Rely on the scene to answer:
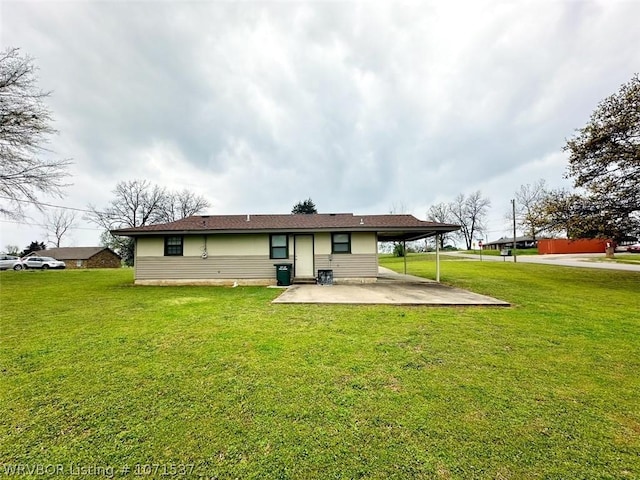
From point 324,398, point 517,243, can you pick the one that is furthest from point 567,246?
point 324,398

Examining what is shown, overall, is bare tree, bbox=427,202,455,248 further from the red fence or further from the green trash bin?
the green trash bin

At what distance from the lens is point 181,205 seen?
40125 millimetres

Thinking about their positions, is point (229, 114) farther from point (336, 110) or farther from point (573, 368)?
point (573, 368)

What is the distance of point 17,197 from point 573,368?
21.6 metres

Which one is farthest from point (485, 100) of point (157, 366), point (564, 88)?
point (157, 366)

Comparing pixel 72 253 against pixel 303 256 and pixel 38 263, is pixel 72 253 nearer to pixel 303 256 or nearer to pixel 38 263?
pixel 38 263

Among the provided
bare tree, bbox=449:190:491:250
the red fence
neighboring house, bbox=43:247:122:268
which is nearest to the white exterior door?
the red fence

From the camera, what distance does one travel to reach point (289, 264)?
37.3ft

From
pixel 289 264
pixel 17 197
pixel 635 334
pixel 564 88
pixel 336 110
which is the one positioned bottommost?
pixel 635 334

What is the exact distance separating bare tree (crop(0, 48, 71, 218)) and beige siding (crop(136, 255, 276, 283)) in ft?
A: 26.9

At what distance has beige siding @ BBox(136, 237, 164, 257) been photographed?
1180cm

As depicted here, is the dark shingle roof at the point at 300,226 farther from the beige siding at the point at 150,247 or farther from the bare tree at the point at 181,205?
the bare tree at the point at 181,205

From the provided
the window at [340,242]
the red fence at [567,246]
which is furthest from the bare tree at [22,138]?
the red fence at [567,246]

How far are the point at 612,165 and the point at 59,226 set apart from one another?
67189 millimetres
